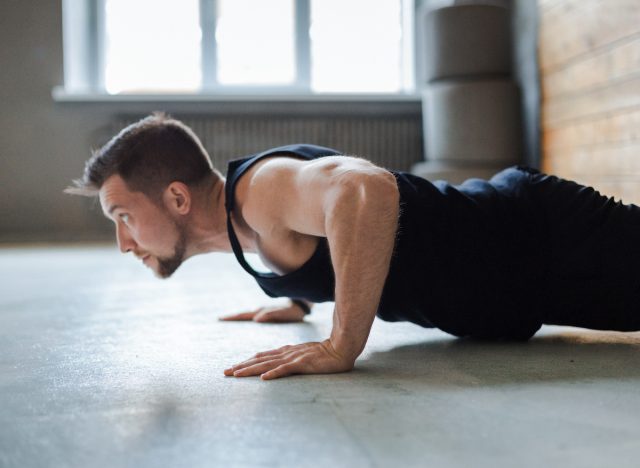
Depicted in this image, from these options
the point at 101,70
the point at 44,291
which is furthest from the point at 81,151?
the point at 44,291

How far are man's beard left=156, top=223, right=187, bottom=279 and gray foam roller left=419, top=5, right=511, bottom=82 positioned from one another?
3.09 meters

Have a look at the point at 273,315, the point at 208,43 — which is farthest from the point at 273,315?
the point at 208,43

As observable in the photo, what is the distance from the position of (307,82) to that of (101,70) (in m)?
1.56

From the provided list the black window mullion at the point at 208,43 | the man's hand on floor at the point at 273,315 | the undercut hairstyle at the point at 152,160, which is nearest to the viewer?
the undercut hairstyle at the point at 152,160

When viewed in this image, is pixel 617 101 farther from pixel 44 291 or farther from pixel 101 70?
pixel 101 70

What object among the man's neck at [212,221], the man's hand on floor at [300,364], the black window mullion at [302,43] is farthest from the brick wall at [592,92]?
the man's hand on floor at [300,364]

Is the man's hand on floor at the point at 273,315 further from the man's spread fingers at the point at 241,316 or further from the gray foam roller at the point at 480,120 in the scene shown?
the gray foam roller at the point at 480,120

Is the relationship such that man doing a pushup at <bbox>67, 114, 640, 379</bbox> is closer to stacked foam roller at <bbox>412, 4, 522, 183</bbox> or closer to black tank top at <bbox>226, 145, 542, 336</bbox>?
black tank top at <bbox>226, 145, 542, 336</bbox>

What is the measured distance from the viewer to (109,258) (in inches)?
134

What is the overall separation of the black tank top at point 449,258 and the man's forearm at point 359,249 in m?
0.15

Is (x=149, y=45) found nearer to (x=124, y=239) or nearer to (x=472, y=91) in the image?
(x=472, y=91)

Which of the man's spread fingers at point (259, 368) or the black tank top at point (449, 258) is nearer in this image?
the man's spread fingers at point (259, 368)

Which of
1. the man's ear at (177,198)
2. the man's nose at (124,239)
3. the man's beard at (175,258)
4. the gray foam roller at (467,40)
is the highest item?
the gray foam roller at (467,40)

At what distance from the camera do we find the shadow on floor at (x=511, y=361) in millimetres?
1120
